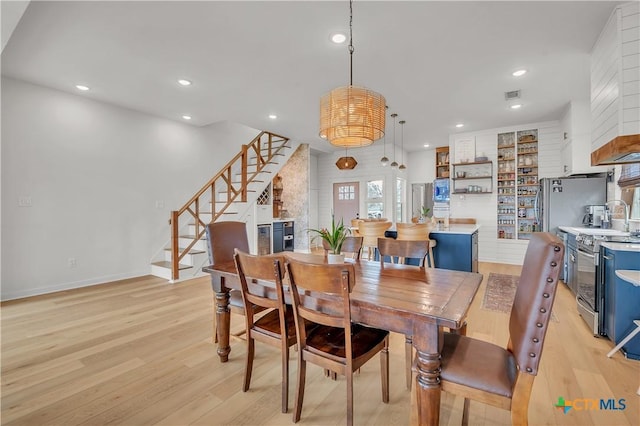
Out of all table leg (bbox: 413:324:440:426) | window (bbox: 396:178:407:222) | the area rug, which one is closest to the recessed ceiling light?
table leg (bbox: 413:324:440:426)

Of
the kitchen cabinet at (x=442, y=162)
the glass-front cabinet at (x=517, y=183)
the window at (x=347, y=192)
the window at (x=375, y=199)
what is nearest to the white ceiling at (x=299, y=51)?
the glass-front cabinet at (x=517, y=183)

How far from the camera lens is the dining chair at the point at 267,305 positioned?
1.63 metres

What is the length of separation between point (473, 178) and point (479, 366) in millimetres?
5897

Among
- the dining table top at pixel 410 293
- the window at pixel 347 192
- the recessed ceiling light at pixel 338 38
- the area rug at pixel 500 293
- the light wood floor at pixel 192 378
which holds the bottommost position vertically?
the light wood floor at pixel 192 378

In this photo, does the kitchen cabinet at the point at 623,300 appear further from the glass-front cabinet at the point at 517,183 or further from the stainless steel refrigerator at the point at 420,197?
the stainless steel refrigerator at the point at 420,197

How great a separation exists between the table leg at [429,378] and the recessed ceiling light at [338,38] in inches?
105

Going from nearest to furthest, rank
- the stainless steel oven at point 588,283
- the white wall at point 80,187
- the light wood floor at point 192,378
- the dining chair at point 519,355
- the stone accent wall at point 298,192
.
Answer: the dining chair at point 519,355 < the light wood floor at point 192,378 < the stainless steel oven at point 588,283 < the white wall at point 80,187 < the stone accent wall at point 298,192

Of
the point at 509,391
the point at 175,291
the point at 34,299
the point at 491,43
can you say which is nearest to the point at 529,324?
the point at 509,391

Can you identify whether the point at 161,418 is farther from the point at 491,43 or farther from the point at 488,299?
the point at 491,43

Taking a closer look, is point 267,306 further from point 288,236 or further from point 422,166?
point 422,166

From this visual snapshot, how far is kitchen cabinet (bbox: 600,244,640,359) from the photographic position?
2354 mm

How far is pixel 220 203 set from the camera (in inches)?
239

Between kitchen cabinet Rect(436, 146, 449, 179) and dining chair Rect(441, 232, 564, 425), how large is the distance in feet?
23.3

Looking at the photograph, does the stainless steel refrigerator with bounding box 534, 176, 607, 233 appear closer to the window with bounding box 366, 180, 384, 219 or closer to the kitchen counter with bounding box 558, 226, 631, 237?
the kitchen counter with bounding box 558, 226, 631, 237
